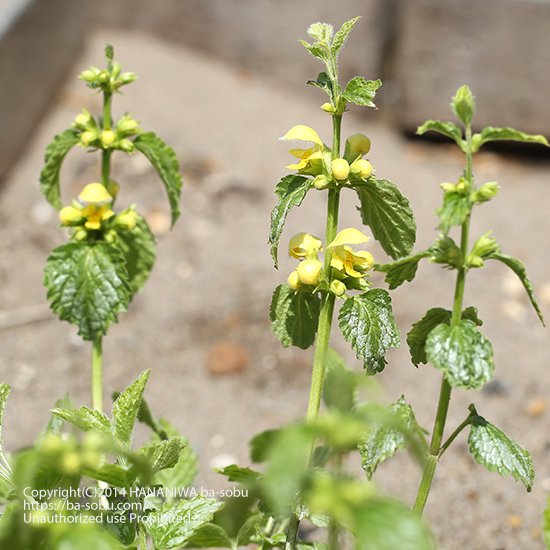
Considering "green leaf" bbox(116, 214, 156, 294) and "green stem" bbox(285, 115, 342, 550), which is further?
"green leaf" bbox(116, 214, 156, 294)

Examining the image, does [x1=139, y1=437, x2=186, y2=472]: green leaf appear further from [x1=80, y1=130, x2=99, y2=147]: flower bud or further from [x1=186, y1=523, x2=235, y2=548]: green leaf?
[x1=80, y1=130, x2=99, y2=147]: flower bud

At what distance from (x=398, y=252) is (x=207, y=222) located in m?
1.84

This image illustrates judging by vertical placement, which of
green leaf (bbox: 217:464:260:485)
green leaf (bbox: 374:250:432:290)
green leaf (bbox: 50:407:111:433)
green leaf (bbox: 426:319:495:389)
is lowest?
green leaf (bbox: 217:464:260:485)

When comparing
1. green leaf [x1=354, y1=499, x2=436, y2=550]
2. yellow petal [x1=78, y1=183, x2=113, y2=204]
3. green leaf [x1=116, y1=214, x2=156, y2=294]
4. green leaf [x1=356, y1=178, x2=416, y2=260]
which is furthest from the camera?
green leaf [x1=116, y1=214, x2=156, y2=294]

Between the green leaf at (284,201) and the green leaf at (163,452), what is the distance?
0.71 feet

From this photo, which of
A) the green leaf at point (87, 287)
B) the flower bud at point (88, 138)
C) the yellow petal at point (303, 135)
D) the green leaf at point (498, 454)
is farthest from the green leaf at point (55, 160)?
the green leaf at point (498, 454)

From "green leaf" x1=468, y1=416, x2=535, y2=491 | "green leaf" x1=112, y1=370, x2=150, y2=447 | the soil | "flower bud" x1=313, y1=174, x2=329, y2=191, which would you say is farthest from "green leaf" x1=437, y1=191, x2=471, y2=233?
the soil

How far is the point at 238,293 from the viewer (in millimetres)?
2607

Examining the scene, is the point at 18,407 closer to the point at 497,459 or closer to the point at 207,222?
the point at 207,222

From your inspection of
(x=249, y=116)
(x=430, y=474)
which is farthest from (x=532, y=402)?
(x=249, y=116)

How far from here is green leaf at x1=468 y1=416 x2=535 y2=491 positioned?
101 centimetres

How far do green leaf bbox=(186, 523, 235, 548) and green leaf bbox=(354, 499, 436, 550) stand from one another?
45 cm

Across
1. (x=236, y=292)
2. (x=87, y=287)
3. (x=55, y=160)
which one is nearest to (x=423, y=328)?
(x=87, y=287)

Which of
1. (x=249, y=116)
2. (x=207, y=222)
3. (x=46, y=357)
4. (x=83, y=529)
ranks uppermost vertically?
(x=249, y=116)
